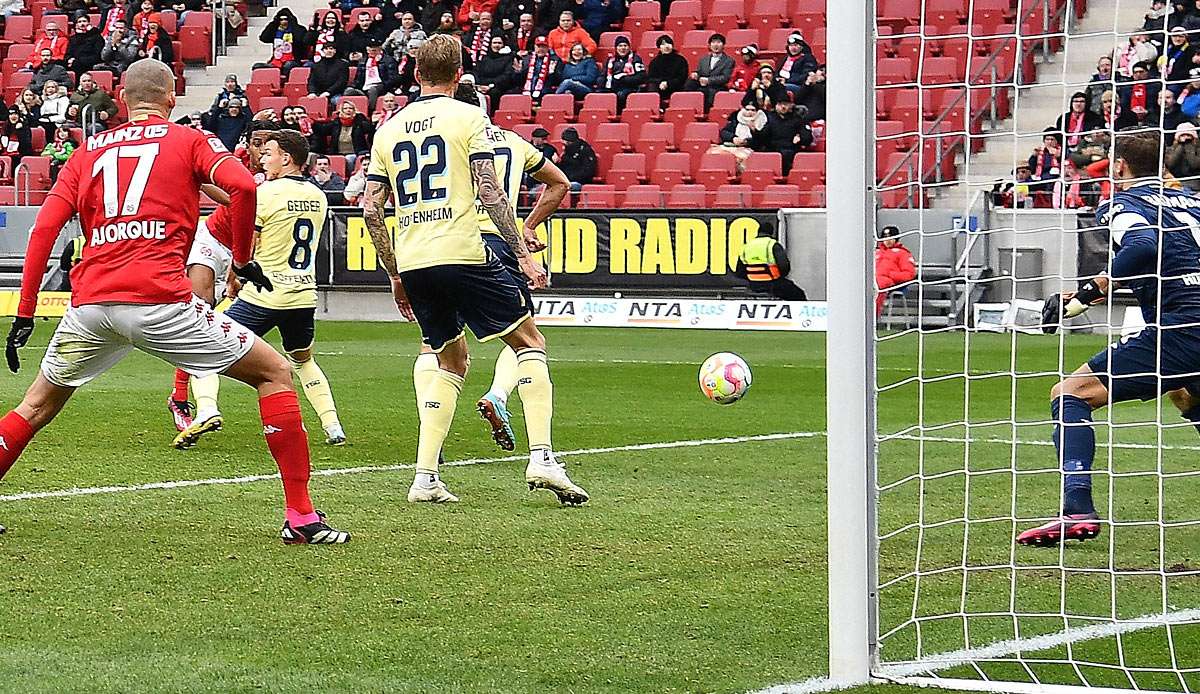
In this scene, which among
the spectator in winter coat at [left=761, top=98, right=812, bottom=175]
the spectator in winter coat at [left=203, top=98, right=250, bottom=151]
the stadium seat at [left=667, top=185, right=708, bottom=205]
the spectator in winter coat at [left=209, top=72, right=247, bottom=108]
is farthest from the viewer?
the spectator in winter coat at [left=209, top=72, right=247, bottom=108]

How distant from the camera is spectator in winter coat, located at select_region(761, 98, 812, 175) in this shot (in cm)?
2081

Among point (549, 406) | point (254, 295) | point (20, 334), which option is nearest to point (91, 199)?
point (20, 334)

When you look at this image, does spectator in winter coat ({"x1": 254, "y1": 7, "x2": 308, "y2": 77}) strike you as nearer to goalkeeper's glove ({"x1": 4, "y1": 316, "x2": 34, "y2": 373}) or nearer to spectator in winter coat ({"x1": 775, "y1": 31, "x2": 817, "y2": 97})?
spectator in winter coat ({"x1": 775, "y1": 31, "x2": 817, "y2": 97})

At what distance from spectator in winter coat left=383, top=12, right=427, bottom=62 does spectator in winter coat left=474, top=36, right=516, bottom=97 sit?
1190 mm

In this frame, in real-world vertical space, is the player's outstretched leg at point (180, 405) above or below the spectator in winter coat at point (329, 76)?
below

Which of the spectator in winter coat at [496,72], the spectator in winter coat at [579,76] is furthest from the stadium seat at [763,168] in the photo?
the spectator in winter coat at [496,72]

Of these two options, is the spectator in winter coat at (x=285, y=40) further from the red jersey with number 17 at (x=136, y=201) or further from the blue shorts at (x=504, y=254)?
the red jersey with number 17 at (x=136, y=201)

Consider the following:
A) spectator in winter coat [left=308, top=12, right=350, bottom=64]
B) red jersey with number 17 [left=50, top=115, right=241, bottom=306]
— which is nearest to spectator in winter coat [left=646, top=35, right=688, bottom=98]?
spectator in winter coat [left=308, top=12, right=350, bottom=64]

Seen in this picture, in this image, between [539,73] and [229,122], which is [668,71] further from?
[229,122]

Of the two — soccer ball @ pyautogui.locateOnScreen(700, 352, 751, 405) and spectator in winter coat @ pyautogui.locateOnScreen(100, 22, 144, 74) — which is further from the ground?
spectator in winter coat @ pyautogui.locateOnScreen(100, 22, 144, 74)

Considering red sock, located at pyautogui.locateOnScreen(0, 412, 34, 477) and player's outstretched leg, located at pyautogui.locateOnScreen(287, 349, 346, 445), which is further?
player's outstretched leg, located at pyautogui.locateOnScreen(287, 349, 346, 445)

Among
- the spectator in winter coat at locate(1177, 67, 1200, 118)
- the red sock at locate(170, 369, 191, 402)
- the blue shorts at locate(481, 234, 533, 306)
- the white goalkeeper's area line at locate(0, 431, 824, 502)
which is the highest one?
the spectator in winter coat at locate(1177, 67, 1200, 118)

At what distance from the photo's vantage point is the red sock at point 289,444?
6121 millimetres

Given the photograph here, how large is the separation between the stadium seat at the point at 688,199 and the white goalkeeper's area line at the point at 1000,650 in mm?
15148
